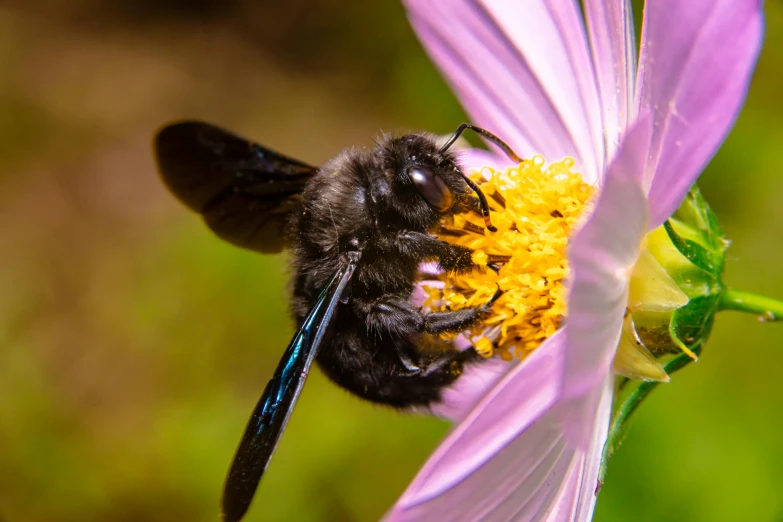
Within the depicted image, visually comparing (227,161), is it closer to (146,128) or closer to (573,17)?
(573,17)

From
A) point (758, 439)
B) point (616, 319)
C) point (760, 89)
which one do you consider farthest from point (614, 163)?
point (760, 89)

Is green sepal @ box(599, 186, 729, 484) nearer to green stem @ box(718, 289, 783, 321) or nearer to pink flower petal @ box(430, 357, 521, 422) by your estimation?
green stem @ box(718, 289, 783, 321)

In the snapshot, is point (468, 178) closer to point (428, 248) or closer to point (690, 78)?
point (428, 248)

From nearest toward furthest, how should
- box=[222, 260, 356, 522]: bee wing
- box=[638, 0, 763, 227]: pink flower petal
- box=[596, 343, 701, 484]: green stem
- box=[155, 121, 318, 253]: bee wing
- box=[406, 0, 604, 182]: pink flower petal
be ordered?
box=[638, 0, 763, 227]: pink flower petal, box=[222, 260, 356, 522]: bee wing, box=[596, 343, 701, 484]: green stem, box=[406, 0, 604, 182]: pink flower petal, box=[155, 121, 318, 253]: bee wing

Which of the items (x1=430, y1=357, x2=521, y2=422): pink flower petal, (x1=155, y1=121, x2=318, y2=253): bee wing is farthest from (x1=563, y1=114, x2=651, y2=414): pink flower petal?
(x1=155, y1=121, x2=318, y2=253): bee wing

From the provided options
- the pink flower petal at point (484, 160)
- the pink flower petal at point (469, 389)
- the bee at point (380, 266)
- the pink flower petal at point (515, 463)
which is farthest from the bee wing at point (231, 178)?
the pink flower petal at point (515, 463)

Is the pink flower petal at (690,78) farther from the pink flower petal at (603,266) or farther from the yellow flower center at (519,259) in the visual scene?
the yellow flower center at (519,259)
